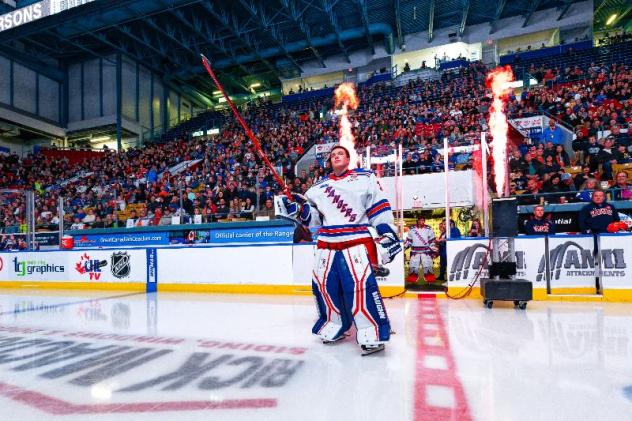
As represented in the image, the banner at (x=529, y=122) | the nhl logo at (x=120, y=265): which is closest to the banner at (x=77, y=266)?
the nhl logo at (x=120, y=265)

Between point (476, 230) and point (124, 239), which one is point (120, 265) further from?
point (476, 230)

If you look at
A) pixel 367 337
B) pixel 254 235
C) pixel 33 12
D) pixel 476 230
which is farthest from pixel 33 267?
pixel 33 12

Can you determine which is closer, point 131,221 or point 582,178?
point 582,178

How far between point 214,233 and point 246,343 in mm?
8803

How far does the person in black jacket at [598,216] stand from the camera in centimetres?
657

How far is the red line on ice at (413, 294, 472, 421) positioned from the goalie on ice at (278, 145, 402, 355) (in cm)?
48

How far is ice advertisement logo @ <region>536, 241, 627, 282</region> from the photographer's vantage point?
20.7ft

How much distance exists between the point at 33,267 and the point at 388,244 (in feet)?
36.2

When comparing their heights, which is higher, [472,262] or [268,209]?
[268,209]

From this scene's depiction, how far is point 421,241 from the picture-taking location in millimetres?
9383

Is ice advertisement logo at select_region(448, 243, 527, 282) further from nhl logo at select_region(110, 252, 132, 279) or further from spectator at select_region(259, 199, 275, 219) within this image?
nhl logo at select_region(110, 252, 132, 279)

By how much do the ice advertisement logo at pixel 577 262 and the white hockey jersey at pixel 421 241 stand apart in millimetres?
2824

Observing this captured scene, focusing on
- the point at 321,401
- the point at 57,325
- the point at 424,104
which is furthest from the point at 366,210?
the point at 424,104

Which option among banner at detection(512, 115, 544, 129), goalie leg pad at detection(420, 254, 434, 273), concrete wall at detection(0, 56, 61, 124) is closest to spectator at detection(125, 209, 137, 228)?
goalie leg pad at detection(420, 254, 434, 273)
